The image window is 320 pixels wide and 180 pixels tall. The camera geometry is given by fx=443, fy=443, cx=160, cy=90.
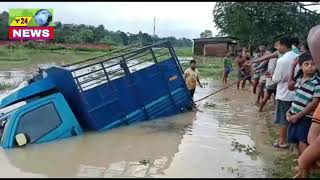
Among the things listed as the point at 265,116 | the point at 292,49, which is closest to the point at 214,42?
the point at 265,116

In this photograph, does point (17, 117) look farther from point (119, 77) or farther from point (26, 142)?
point (119, 77)

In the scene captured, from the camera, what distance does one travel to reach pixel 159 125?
10031mm

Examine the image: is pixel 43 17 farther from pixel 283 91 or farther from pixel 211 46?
pixel 283 91

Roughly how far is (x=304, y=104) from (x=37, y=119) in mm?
4808

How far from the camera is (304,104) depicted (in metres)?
5.86

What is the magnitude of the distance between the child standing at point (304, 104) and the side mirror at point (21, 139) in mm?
4515

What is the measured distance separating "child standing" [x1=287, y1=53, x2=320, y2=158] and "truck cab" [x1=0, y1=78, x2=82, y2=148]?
439 centimetres

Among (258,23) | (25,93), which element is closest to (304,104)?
(25,93)

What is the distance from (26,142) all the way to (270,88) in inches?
219

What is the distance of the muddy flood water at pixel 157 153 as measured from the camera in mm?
6410

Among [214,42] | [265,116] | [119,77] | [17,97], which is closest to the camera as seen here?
[17,97]

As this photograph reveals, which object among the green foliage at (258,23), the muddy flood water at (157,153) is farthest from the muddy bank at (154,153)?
the green foliage at (258,23)

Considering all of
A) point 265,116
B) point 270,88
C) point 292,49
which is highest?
point 292,49

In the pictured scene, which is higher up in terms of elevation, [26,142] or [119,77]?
[119,77]
